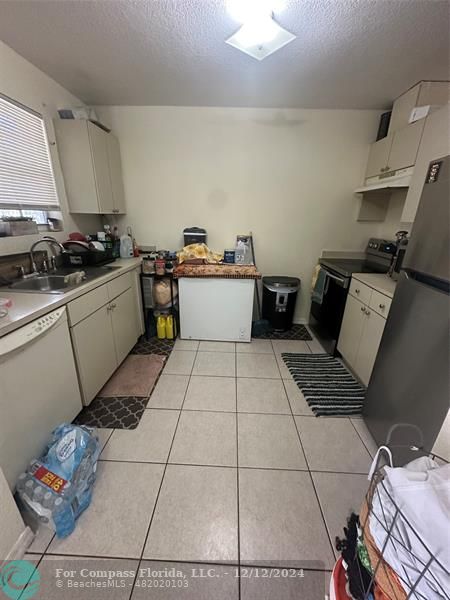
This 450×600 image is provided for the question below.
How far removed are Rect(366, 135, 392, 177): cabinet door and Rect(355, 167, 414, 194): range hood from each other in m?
0.07

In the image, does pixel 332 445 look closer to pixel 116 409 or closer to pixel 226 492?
pixel 226 492

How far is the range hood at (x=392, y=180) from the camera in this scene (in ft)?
6.40

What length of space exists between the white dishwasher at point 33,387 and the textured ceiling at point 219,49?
1.78 meters

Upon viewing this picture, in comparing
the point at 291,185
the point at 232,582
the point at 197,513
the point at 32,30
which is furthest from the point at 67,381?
the point at 291,185

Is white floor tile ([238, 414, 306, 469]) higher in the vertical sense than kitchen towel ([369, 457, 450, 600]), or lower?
lower

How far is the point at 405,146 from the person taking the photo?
2.01m

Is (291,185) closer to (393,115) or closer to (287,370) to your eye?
(393,115)

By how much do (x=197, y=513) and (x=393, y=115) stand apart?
139 inches

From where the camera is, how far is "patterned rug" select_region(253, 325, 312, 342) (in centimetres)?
286

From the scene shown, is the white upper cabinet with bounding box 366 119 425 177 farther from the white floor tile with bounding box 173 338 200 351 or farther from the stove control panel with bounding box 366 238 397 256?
the white floor tile with bounding box 173 338 200 351

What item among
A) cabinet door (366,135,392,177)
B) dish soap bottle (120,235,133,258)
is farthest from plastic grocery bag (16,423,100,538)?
cabinet door (366,135,392,177)

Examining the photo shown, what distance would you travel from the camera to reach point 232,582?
37.5 inches

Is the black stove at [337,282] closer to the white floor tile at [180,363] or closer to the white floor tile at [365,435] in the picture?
the white floor tile at [365,435]

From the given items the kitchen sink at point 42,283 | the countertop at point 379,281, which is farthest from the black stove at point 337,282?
the kitchen sink at point 42,283
